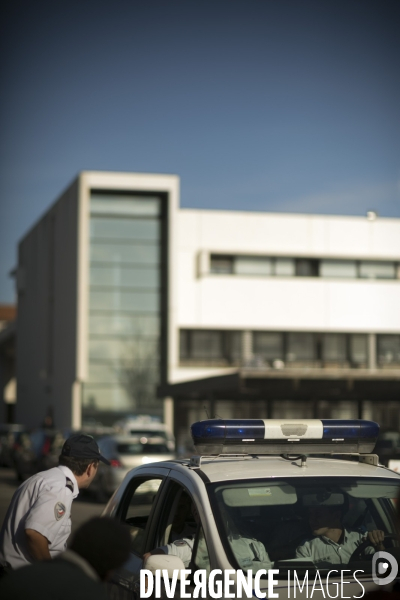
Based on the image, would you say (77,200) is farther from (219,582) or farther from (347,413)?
(219,582)

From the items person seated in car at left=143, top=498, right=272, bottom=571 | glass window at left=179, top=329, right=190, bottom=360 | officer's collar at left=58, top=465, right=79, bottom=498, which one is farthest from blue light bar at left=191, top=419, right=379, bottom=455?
glass window at left=179, top=329, right=190, bottom=360

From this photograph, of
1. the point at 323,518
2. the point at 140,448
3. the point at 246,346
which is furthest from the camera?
the point at 246,346

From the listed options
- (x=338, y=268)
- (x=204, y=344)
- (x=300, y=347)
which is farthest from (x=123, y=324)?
(x=338, y=268)

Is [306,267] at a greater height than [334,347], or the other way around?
[306,267]

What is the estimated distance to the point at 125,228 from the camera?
48.2m

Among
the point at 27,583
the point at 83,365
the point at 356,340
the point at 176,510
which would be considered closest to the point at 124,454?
the point at 176,510

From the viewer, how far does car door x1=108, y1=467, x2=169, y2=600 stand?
17.0 feet

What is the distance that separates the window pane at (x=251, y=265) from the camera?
160ft

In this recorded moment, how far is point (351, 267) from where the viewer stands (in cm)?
4966

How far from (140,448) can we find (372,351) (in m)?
28.1

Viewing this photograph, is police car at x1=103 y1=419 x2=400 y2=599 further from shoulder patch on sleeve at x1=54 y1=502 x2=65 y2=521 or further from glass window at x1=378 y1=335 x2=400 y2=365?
glass window at x1=378 y1=335 x2=400 y2=365

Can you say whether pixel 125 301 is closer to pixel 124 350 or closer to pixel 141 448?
pixel 124 350

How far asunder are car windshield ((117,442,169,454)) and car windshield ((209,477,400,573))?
18.1 metres

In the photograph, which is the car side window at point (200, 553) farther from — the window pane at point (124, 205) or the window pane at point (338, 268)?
the window pane at point (338, 268)
